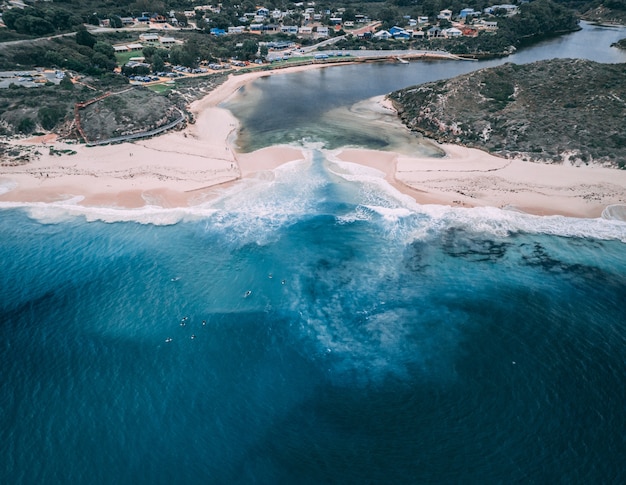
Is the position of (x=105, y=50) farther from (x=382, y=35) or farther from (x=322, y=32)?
(x=382, y=35)

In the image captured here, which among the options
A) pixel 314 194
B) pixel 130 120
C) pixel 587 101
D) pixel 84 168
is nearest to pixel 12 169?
pixel 84 168

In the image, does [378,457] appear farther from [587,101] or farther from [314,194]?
[587,101]

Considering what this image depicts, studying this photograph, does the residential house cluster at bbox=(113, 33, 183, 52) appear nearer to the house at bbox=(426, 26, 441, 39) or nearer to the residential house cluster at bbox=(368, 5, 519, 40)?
the residential house cluster at bbox=(368, 5, 519, 40)

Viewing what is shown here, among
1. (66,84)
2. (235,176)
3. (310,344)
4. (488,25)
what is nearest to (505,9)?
(488,25)

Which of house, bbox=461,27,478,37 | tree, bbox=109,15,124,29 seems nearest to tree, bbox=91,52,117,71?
tree, bbox=109,15,124,29

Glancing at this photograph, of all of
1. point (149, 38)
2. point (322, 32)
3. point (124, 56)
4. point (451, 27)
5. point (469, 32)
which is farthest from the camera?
point (451, 27)
